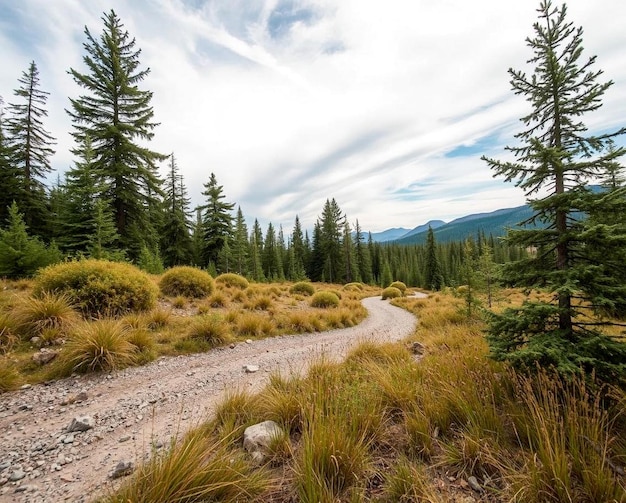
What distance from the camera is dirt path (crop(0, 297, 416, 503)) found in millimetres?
2396

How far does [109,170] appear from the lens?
1541 cm

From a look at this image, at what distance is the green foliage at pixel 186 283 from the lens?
34.5 feet

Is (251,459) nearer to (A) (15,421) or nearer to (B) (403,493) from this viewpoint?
(B) (403,493)

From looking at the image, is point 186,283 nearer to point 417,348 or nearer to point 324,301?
point 324,301

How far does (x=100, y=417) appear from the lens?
3.42 m

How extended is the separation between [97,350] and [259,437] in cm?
391

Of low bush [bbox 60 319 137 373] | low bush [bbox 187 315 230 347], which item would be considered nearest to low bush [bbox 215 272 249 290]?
low bush [bbox 187 315 230 347]

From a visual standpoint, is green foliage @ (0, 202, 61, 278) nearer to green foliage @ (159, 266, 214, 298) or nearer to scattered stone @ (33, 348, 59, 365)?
green foliage @ (159, 266, 214, 298)

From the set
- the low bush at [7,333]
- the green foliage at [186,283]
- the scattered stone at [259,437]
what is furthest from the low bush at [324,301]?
the scattered stone at [259,437]

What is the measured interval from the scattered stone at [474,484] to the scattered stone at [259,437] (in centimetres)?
178

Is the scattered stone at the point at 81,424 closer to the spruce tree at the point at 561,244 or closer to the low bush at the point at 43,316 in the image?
the low bush at the point at 43,316

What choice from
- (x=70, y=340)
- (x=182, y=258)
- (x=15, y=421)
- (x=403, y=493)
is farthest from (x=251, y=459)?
(x=182, y=258)

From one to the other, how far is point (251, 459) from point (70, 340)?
4945 millimetres

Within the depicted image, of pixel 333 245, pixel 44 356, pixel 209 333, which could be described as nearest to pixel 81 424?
pixel 44 356
